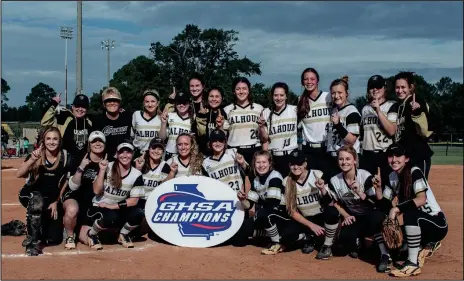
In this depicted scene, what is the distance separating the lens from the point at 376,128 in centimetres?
646

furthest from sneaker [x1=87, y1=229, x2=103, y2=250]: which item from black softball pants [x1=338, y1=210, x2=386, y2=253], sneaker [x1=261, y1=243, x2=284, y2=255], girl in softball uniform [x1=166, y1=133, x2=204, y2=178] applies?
black softball pants [x1=338, y1=210, x2=386, y2=253]

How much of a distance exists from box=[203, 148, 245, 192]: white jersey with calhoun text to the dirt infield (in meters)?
0.85

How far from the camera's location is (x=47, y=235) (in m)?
6.74

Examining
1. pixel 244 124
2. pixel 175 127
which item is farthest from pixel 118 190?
pixel 244 124

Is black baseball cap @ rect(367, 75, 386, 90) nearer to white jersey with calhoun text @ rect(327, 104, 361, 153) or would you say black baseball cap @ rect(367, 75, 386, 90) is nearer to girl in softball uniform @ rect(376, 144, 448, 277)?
white jersey with calhoun text @ rect(327, 104, 361, 153)

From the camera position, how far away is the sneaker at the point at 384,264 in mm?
5660

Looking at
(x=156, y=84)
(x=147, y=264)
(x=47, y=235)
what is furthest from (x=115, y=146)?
(x=156, y=84)

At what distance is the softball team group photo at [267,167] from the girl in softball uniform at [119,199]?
14mm

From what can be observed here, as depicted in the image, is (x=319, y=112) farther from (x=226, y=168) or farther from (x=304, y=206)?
(x=226, y=168)

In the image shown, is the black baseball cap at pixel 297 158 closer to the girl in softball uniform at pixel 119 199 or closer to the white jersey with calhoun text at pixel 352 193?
the white jersey with calhoun text at pixel 352 193

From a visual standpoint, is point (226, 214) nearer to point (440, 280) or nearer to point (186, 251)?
point (186, 251)

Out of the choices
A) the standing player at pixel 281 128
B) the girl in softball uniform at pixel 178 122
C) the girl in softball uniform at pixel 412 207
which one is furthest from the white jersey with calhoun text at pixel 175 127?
the girl in softball uniform at pixel 412 207

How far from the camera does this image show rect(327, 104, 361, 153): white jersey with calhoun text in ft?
20.9

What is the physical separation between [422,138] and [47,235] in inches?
188
